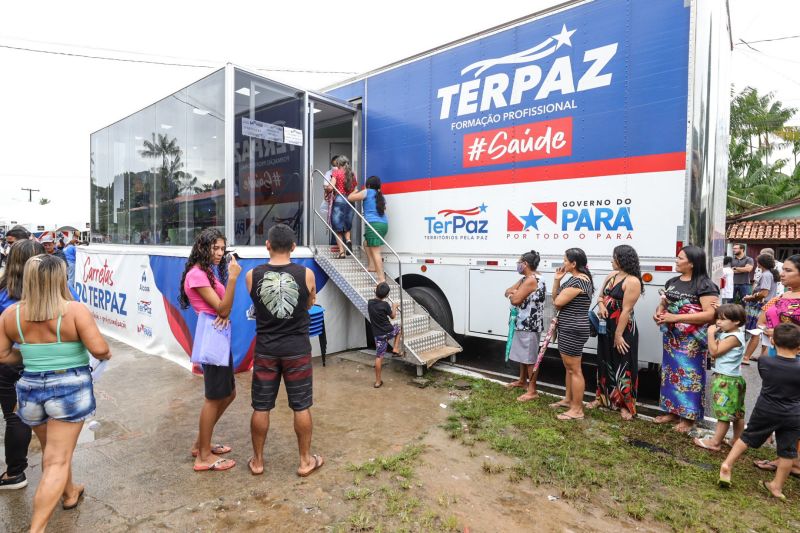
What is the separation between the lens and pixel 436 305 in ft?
20.2

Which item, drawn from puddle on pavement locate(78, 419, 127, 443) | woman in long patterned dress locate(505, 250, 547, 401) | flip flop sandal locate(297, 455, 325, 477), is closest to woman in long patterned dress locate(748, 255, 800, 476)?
woman in long patterned dress locate(505, 250, 547, 401)

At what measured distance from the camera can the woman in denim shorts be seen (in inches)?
94.9

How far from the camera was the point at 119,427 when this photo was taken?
4.11 m

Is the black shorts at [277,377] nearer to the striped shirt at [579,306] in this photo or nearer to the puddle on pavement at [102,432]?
the puddle on pavement at [102,432]

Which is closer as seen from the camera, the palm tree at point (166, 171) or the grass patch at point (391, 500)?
the grass patch at point (391, 500)

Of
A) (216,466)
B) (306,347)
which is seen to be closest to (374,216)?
(306,347)

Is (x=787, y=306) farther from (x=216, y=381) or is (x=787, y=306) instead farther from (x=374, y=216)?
(x=374, y=216)

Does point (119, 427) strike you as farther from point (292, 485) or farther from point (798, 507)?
point (798, 507)

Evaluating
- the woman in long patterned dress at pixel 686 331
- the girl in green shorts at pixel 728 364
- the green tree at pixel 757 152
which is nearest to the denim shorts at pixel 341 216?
the woman in long patterned dress at pixel 686 331

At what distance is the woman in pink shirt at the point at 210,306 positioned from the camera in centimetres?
319

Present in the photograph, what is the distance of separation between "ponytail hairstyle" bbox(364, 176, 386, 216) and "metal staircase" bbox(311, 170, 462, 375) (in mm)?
296

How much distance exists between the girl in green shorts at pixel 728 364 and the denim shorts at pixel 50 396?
4346 millimetres

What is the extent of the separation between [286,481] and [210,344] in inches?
41.9

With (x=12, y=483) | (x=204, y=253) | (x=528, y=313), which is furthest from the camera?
(x=528, y=313)
